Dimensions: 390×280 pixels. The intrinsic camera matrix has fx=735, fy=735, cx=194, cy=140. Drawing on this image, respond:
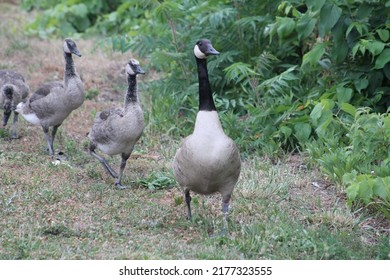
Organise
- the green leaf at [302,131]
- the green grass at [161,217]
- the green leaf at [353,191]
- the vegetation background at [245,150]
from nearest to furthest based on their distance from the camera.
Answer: the green grass at [161,217]
the vegetation background at [245,150]
the green leaf at [353,191]
the green leaf at [302,131]

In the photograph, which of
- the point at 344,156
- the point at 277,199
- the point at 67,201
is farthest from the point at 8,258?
the point at 344,156

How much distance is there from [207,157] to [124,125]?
185 centimetres

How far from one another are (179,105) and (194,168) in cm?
417

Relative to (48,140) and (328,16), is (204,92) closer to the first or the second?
(328,16)

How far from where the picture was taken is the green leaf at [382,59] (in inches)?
339

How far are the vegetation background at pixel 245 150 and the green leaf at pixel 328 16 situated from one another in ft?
0.05

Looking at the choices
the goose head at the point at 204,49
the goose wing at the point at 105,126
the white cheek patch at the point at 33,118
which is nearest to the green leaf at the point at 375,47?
the goose head at the point at 204,49

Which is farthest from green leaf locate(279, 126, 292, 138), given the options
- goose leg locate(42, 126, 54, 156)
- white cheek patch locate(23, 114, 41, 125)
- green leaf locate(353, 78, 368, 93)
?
white cheek patch locate(23, 114, 41, 125)

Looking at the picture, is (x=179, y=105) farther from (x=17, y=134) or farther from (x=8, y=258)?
(x=8, y=258)

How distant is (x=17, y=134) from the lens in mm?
10242

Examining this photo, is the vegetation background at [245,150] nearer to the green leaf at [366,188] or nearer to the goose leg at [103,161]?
the green leaf at [366,188]

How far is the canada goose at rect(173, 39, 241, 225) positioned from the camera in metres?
6.58

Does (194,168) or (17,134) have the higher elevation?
(194,168)

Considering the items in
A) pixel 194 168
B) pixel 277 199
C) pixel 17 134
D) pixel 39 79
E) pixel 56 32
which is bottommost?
pixel 56 32
